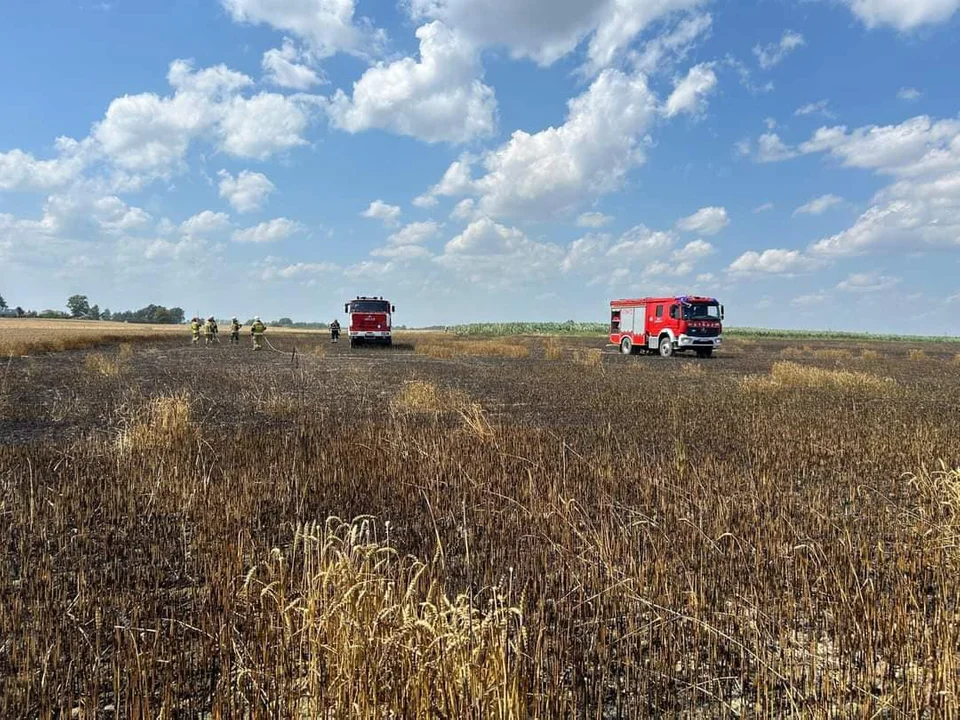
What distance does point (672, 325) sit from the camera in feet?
92.9

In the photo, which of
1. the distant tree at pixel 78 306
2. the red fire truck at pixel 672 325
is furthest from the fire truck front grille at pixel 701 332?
the distant tree at pixel 78 306

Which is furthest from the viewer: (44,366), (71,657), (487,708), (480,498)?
(44,366)

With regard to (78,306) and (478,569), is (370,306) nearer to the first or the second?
(478,569)

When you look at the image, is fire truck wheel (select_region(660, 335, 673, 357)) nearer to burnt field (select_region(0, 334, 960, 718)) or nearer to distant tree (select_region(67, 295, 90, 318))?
burnt field (select_region(0, 334, 960, 718))

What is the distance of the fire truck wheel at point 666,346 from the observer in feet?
94.3

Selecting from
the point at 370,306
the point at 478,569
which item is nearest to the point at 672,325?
the point at 370,306

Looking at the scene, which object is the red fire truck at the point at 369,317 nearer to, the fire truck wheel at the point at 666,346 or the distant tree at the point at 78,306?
the fire truck wheel at the point at 666,346

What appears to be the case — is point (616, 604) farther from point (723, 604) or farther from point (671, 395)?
point (671, 395)

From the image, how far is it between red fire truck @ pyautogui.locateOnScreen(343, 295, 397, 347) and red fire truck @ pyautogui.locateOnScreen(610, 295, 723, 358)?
541 inches

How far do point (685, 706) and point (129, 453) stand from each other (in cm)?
→ 656

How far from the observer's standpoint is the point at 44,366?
20.5m

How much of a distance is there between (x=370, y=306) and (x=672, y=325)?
666 inches

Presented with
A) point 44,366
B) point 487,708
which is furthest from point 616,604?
point 44,366

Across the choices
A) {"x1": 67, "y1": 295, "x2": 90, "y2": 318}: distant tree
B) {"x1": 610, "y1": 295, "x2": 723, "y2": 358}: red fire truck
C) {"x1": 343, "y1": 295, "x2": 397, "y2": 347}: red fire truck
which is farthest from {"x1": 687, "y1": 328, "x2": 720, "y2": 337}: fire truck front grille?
{"x1": 67, "y1": 295, "x2": 90, "y2": 318}: distant tree
